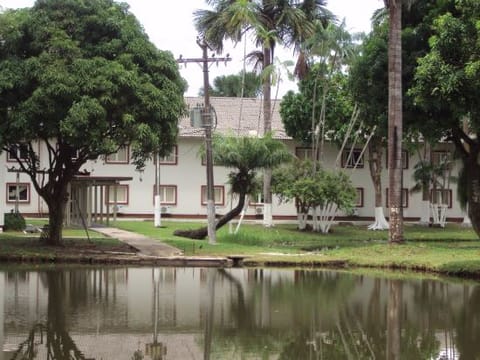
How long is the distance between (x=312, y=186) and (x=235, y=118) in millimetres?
13426

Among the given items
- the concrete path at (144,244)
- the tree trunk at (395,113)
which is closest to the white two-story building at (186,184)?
the concrete path at (144,244)

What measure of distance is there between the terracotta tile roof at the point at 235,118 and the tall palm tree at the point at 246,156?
45.0 feet

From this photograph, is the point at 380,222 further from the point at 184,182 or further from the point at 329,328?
the point at 329,328

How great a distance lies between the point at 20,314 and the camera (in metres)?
13.9

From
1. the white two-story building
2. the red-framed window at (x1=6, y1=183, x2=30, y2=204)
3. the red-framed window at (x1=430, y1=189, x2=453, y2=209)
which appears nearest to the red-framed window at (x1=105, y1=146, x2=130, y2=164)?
the white two-story building

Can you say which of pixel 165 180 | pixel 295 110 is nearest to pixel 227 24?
pixel 295 110

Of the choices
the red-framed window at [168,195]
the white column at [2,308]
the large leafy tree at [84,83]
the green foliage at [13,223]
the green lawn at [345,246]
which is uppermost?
the large leafy tree at [84,83]

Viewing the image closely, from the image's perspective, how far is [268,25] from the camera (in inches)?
1526

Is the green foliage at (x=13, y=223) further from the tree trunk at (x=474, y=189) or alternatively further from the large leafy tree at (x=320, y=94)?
the tree trunk at (x=474, y=189)

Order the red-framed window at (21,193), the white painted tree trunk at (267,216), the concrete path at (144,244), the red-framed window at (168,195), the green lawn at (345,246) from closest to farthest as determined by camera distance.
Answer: the green lawn at (345,246), the concrete path at (144,244), the white painted tree trunk at (267,216), the red-framed window at (21,193), the red-framed window at (168,195)

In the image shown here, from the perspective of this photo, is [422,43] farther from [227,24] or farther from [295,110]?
[295,110]

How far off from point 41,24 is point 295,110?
20728 mm

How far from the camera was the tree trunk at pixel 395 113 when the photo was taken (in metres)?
26.5

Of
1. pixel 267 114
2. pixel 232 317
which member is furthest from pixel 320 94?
pixel 232 317
